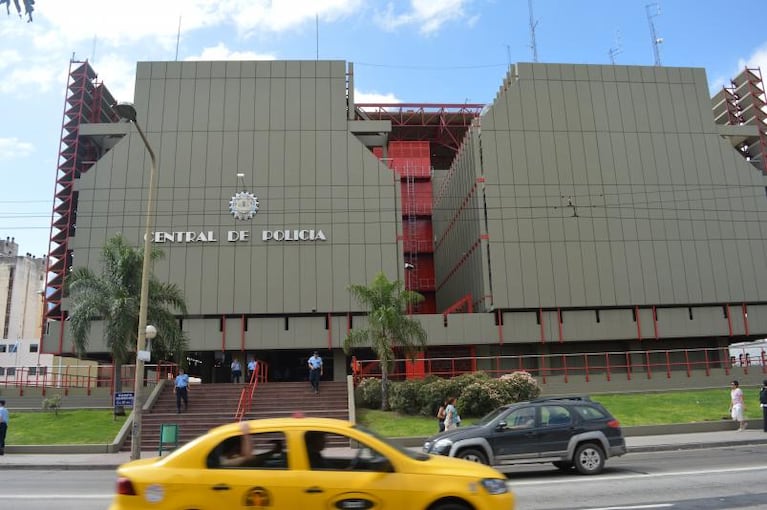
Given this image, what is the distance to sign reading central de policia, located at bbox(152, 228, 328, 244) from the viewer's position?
36.7 meters

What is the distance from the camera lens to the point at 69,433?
863 inches

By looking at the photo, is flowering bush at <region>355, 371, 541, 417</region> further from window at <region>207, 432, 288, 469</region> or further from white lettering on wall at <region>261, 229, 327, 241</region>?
window at <region>207, 432, 288, 469</region>

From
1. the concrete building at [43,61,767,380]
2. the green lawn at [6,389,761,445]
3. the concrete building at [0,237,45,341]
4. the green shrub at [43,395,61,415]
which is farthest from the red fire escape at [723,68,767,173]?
the concrete building at [0,237,45,341]

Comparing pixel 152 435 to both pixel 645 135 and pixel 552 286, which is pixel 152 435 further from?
pixel 645 135

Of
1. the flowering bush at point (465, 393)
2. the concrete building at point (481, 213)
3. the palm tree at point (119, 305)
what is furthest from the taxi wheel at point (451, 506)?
the concrete building at point (481, 213)

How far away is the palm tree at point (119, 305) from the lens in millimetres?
24875

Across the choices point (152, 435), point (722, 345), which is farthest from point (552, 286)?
point (152, 435)

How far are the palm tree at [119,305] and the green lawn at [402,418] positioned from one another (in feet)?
5.90

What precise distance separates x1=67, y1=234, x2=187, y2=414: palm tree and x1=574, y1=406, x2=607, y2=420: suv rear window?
61.3 feet

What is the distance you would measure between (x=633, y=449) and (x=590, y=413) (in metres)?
4.60

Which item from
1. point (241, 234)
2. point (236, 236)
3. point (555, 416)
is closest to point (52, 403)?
point (236, 236)

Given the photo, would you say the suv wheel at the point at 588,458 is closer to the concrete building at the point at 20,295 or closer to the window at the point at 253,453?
the window at the point at 253,453

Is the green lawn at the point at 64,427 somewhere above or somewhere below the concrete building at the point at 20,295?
below

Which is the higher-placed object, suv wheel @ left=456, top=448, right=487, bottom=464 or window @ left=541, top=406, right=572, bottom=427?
window @ left=541, top=406, right=572, bottom=427
